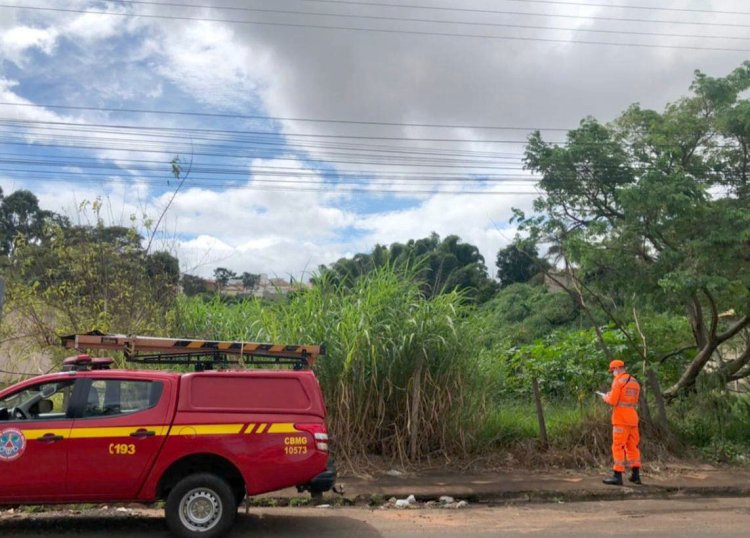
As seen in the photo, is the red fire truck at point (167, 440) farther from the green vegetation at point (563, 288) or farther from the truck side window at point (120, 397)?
the green vegetation at point (563, 288)

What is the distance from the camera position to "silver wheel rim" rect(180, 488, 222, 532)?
6.45 meters

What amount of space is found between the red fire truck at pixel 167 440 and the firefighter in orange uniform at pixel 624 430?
4714 mm

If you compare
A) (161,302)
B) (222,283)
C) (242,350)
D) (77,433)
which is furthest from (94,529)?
(222,283)

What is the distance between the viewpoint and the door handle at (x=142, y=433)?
21.1ft

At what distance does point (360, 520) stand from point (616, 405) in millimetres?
A: 4340

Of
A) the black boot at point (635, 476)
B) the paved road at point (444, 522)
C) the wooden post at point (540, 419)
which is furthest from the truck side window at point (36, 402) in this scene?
the black boot at point (635, 476)

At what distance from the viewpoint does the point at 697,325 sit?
12312 mm

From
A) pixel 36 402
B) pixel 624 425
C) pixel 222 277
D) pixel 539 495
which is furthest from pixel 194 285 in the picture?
pixel 624 425

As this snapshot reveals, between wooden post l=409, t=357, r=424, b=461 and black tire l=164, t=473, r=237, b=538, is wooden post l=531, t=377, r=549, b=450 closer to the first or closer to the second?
wooden post l=409, t=357, r=424, b=461

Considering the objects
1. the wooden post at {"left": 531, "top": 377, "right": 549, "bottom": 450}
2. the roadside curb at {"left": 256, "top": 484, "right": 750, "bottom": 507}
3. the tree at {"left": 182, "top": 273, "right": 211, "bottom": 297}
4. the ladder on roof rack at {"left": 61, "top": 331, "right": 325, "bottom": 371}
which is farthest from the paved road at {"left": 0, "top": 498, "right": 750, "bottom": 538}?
the tree at {"left": 182, "top": 273, "right": 211, "bottom": 297}

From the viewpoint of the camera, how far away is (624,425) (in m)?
9.55

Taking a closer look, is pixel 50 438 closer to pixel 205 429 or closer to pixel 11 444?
pixel 11 444

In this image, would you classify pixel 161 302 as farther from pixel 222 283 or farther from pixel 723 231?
pixel 723 231

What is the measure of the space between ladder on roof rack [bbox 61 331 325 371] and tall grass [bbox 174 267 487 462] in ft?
6.20
